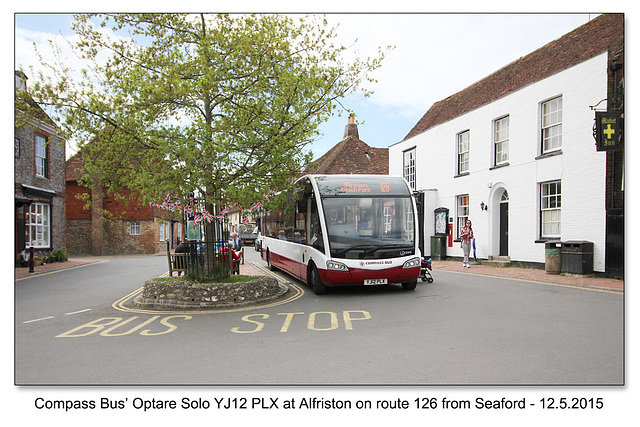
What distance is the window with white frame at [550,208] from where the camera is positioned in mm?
14805

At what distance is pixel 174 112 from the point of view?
9.81 meters

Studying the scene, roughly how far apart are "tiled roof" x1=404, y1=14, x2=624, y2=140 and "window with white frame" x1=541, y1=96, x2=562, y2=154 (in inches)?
39.4

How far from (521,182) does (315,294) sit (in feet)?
32.3

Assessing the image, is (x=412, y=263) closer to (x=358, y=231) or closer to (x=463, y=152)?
(x=358, y=231)

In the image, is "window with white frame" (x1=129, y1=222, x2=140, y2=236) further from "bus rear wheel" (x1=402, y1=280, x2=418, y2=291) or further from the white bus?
"bus rear wheel" (x1=402, y1=280, x2=418, y2=291)

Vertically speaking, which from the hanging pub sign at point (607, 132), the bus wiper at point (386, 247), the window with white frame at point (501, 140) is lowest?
the bus wiper at point (386, 247)

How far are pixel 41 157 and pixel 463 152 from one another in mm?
19720

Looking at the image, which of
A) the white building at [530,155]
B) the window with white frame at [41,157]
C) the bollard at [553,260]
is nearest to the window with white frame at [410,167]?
the white building at [530,155]

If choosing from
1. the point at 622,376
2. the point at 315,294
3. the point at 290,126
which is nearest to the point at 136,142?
the point at 290,126

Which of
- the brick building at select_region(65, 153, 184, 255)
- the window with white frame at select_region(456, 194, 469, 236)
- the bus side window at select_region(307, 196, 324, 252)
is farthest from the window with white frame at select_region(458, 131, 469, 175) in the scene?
the brick building at select_region(65, 153, 184, 255)

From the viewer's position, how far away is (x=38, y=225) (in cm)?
2155

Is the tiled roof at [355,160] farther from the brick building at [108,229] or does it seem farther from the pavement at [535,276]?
the pavement at [535,276]

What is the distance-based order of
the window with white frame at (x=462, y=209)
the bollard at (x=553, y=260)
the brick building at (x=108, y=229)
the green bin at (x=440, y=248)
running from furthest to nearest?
the brick building at (x=108, y=229) → the green bin at (x=440, y=248) → the window with white frame at (x=462, y=209) → the bollard at (x=553, y=260)

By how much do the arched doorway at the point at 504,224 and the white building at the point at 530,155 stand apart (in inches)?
1.6
